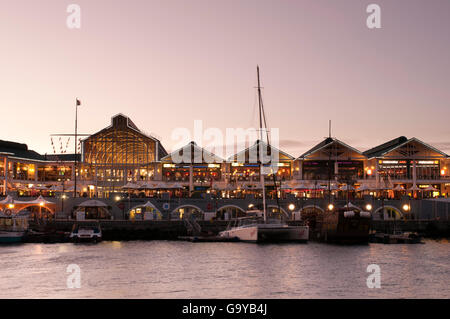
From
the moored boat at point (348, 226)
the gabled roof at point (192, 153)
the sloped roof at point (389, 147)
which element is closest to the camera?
the moored boat at point (348, 226)

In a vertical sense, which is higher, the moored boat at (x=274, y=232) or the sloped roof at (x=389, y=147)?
the sloped roof at (x=389, y=147)

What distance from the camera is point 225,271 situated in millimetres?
42625

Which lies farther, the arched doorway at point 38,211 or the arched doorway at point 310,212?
the arched doorway at point 310,212

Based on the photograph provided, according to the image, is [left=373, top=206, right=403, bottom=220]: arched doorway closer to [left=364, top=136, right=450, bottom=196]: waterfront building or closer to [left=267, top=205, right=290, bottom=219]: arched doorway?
[left=267, top=205, right=290, bottom=219]: arched doorway

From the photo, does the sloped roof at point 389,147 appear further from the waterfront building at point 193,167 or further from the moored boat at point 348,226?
the moored boat at point 348,226

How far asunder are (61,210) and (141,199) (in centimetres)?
1272

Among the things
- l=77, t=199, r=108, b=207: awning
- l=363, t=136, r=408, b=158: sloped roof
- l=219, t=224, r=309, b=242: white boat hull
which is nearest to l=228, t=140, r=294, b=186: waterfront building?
l=363, t=136, r=408, b=158: sloped roof

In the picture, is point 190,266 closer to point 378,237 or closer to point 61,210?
point 378,237

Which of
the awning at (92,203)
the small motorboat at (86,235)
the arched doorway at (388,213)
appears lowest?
the small motorboat at (86,235)

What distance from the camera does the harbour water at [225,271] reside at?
3400 centimetres

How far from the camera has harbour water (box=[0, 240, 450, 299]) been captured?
1339 inches

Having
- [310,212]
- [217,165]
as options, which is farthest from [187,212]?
[217,165]

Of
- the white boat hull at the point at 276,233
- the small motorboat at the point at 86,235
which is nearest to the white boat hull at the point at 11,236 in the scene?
the small motorboat at the point at 86,235
